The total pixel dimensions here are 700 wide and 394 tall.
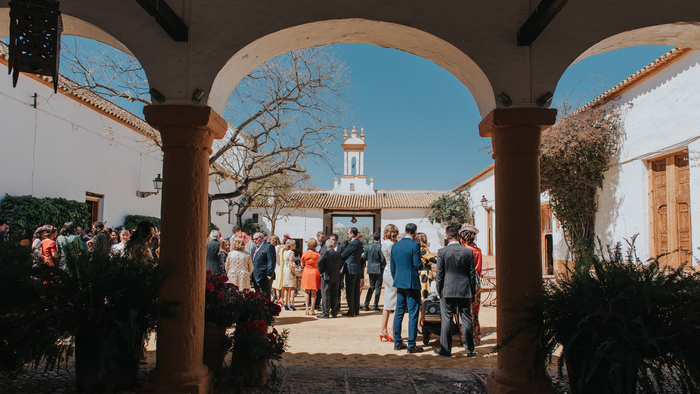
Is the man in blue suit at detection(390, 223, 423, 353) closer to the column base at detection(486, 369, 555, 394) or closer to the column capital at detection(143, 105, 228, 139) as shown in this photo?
the column base at detection(486, 369, 555, 394)

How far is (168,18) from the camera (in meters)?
3.33

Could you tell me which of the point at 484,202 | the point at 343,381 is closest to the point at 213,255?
the point at 343,381

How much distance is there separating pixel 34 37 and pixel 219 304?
99.0 inches

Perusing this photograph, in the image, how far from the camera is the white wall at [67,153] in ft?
34.7

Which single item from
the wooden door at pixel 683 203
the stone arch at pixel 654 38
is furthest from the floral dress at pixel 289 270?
the wooden door at pixel 683 203

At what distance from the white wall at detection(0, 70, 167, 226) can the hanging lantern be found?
6104 mm

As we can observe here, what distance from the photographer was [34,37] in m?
2.77

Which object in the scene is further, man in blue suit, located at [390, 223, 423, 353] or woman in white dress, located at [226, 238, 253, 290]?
woman in white dress, located at [226, 238, 253, 290]

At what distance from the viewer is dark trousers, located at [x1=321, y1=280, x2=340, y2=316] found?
834 cm

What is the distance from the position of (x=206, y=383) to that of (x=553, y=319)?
275cm

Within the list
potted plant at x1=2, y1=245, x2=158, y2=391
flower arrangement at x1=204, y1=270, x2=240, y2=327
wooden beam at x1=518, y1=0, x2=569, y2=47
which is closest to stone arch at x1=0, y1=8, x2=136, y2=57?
potted plant at x1=2, y1=245, x2=158, y2=391

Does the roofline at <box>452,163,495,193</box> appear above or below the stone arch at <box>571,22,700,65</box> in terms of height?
above

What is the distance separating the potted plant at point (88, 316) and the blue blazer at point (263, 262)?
15.2 ft

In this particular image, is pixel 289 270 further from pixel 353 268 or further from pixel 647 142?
pixel 647 142
